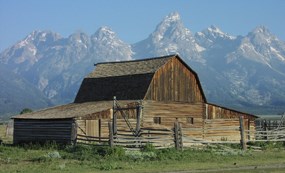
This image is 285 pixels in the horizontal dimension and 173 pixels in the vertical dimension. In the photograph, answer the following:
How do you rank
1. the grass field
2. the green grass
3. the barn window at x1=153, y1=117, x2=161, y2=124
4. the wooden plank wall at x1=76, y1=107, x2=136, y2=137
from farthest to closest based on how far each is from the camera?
1. the barn window at x1=153, y1=117, x2=161, y2=124
2. the wooden plank wall at x1=76, y1=107, x2=136, y2=137
3. the green grass
4. the grass field

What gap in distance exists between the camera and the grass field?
29344mm

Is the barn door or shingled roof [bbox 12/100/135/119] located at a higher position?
shingled roof [bbox 12/100/135/119]

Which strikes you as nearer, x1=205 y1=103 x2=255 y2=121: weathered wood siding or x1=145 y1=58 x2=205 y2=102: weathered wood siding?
x1=145 y1=58 x2=205 y2=102: weathered wood siding

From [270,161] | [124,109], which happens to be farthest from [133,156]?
[124,109]

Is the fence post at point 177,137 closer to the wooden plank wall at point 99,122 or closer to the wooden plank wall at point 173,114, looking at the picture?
the wooden plank wall at point 173,114

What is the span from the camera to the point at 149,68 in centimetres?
5100

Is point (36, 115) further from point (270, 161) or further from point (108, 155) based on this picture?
point (270, 161)

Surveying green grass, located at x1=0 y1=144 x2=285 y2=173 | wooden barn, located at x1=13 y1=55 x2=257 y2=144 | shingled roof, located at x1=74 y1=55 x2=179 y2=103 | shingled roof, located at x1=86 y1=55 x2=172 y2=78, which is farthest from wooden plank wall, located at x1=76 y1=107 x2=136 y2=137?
shingled roof, located at x1=86 y1=55 x2=172 y2=78

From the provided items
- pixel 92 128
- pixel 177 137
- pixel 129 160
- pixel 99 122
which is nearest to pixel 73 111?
pixel 99 122

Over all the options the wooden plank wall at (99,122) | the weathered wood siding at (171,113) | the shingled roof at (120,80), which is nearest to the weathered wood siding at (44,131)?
the wooden plank wall at (99,122)

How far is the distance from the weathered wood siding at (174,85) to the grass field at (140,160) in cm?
1123

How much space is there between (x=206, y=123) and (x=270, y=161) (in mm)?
18777

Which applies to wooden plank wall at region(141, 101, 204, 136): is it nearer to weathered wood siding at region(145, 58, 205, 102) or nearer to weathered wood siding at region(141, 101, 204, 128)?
weathered wood siding at region(141, 101, 204, 128)

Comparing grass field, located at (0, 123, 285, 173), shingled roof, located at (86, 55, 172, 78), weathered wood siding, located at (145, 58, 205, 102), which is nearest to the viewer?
grass field, located at (0, 123, 285, 173)
